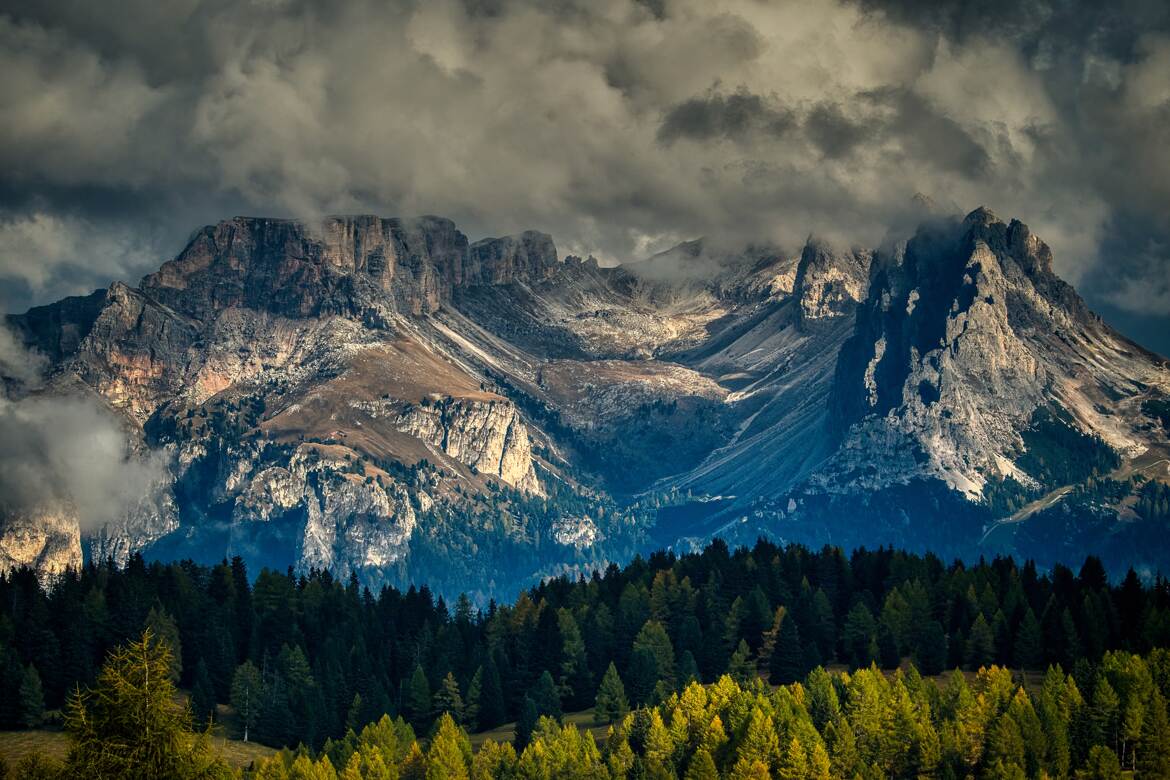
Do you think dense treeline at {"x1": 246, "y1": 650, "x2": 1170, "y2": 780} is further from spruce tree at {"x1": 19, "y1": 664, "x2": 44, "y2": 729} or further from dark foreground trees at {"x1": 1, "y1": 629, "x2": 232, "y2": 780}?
dark foreground trees at {"x1": 1, "y1": 629, "x2": 232, "y2": 780}

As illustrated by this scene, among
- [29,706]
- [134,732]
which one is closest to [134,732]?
[134,732]

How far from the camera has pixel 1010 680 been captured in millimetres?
185875

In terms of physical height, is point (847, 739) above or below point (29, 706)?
below

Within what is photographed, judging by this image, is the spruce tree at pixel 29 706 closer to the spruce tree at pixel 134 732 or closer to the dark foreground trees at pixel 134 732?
the dark foreground trees at pixel 134 732

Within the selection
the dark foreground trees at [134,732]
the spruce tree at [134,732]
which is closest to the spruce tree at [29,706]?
the dark foreground trees at [134,732]

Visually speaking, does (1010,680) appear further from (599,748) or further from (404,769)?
(404,769)

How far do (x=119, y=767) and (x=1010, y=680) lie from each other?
128 meters

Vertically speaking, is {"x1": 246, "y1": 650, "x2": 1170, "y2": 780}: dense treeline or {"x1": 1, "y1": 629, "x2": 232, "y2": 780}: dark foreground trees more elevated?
{"x1": 246, "y1": 650, "x2": 1170, "y2": 780}: dense treeline

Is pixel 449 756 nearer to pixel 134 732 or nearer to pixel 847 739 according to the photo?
pixel 847 739

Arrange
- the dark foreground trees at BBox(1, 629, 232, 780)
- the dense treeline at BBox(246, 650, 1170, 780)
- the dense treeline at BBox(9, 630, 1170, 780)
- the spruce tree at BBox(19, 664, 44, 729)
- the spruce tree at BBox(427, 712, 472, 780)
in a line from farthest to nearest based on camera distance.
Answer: the spruce tree at BBox(19, 664, 44, 729) → the spruce tree at BBox(427, 712, 472, 780) → the dense treeline at BBox(9, 630, 1170, 780) → the dense treeline at BBox(246, 650, 1170, 780) → the dark foreground trees at BBox(1, 629, 232, 780)

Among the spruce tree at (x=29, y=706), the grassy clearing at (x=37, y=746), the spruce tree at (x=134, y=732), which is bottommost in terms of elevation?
the spruce tree at (x=134, y=732)

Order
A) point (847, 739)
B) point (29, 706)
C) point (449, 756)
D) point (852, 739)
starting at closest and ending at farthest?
point (847, 739) → point (852, 739) → point (449, 756) → point (29, 706)

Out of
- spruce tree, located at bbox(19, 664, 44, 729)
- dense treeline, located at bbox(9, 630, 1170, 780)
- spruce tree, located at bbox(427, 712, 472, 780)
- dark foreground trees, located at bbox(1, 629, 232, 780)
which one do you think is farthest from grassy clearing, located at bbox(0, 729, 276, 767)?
dark foreground trees, located at bbox(1, 629, 232, 780)

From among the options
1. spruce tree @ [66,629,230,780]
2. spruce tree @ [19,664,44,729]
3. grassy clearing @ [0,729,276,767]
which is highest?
spruce tree @ [19,664,44,729]
